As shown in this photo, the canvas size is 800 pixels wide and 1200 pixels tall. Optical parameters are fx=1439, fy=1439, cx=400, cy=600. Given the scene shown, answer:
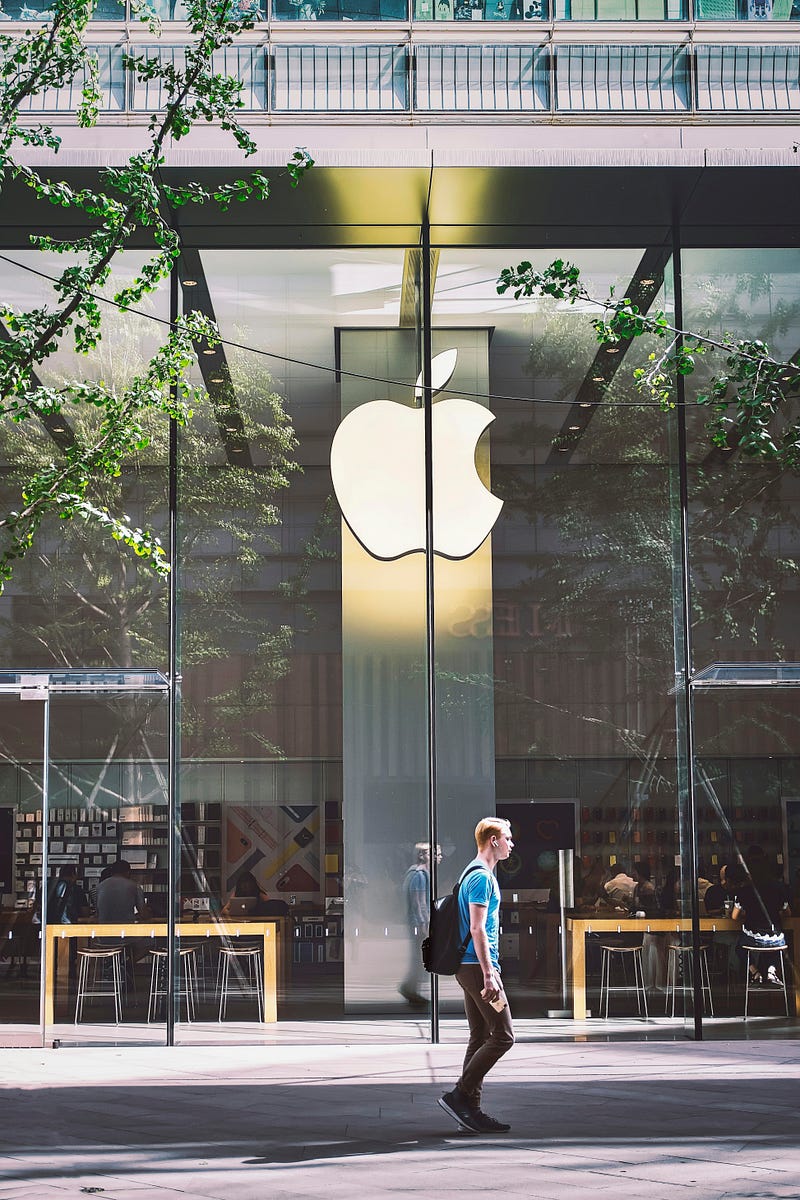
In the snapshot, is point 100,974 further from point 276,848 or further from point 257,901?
point 276,848

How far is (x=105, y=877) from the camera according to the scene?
12.7m

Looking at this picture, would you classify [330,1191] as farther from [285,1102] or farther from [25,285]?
[25,285]

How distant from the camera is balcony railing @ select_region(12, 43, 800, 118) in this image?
13.2m

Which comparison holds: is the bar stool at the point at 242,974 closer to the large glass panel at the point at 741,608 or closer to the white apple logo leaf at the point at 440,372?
the large glass panel at the point at 741,608

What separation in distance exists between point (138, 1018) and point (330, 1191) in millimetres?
6485

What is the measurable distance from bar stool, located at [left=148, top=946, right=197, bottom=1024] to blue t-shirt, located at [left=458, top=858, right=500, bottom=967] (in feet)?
17.7

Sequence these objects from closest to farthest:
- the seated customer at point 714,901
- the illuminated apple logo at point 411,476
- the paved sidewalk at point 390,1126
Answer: the paved sidewalk at point 390,1126
the seated customer at point 714,901
the illuminated apple logo at point 411,476

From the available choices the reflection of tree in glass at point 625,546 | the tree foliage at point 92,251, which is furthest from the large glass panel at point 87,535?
the reflection of tree in glass at point 625,546

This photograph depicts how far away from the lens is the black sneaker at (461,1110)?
775cm

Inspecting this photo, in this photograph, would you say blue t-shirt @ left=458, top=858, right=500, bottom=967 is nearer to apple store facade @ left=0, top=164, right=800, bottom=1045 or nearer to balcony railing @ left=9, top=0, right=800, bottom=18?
apple store facade @ left=0, top=164, right=800, bottom=1045

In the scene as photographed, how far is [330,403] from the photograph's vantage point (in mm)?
13844

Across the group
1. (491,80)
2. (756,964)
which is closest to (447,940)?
(756,964)

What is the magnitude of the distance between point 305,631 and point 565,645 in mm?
2508

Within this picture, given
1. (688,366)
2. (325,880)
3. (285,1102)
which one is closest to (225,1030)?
(325,880)
